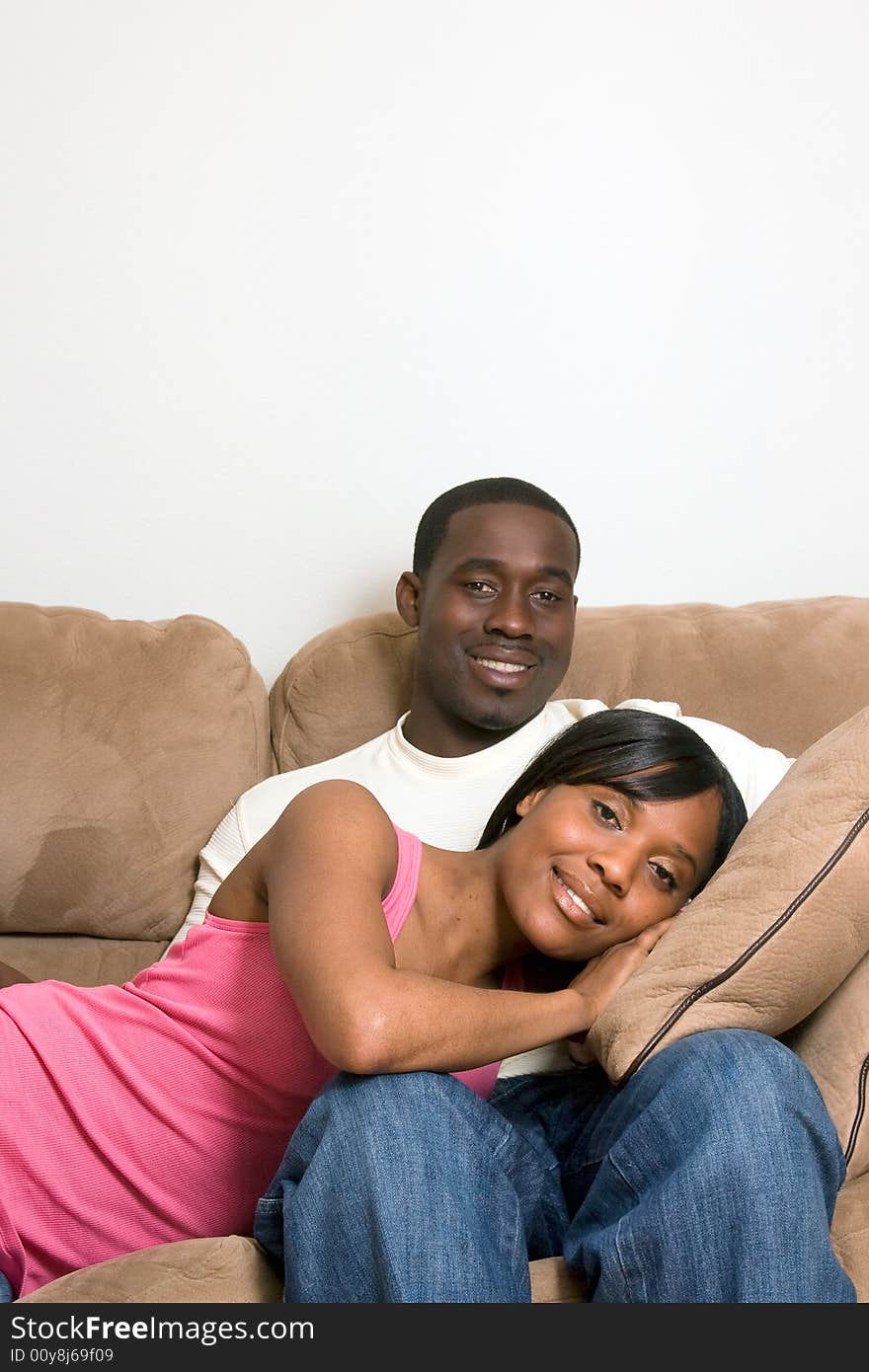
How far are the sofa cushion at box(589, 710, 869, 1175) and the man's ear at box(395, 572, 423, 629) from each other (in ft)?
2.84

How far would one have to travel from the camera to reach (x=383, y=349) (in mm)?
2303

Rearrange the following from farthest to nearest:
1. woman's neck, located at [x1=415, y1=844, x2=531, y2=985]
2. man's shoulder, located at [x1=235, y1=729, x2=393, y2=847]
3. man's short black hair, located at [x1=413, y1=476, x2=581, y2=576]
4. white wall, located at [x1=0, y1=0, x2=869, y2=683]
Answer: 1. white wall, located at [x1=0, y1=0, x2=869, y2=683]
2. man's short black hair, located at [x1=413, y1=476, x2=581, y2=576]
3. man's shoulder, located at [x1=235, y1=729, x2=393, y2=847]
4. woman's neck, located at [x1=415, y1=844, x2=531, y2=985]

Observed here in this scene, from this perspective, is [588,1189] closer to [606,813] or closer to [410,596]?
[606,813]

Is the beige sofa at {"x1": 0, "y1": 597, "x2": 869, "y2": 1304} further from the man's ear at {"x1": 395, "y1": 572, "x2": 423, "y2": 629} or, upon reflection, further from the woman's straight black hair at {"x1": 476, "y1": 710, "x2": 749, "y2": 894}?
the woman's straight black hair at {"x1": 476, "y1": 710, "x2": 749, "y2": 894}

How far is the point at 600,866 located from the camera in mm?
1373

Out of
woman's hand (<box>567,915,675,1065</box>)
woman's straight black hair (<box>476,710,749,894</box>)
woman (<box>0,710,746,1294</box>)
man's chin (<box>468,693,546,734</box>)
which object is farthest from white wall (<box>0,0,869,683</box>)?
woman's hand (<box>567,915,675,1065</box>)

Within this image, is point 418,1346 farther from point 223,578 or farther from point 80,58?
point 80,58

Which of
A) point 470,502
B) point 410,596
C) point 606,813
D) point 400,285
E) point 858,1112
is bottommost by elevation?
point 858,1112

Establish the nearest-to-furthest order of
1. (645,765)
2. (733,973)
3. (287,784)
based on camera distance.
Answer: (733,973), (645,765), (287,784)

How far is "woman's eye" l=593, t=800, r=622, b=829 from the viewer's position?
4.63 ft

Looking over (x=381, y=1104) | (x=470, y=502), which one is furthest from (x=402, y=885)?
(x=470, y=502)

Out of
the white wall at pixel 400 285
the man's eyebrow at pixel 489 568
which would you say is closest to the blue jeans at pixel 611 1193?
the man's eyebrow at pixel 489 568

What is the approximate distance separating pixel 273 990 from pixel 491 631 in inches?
28.9

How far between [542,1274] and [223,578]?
143 centimetres
